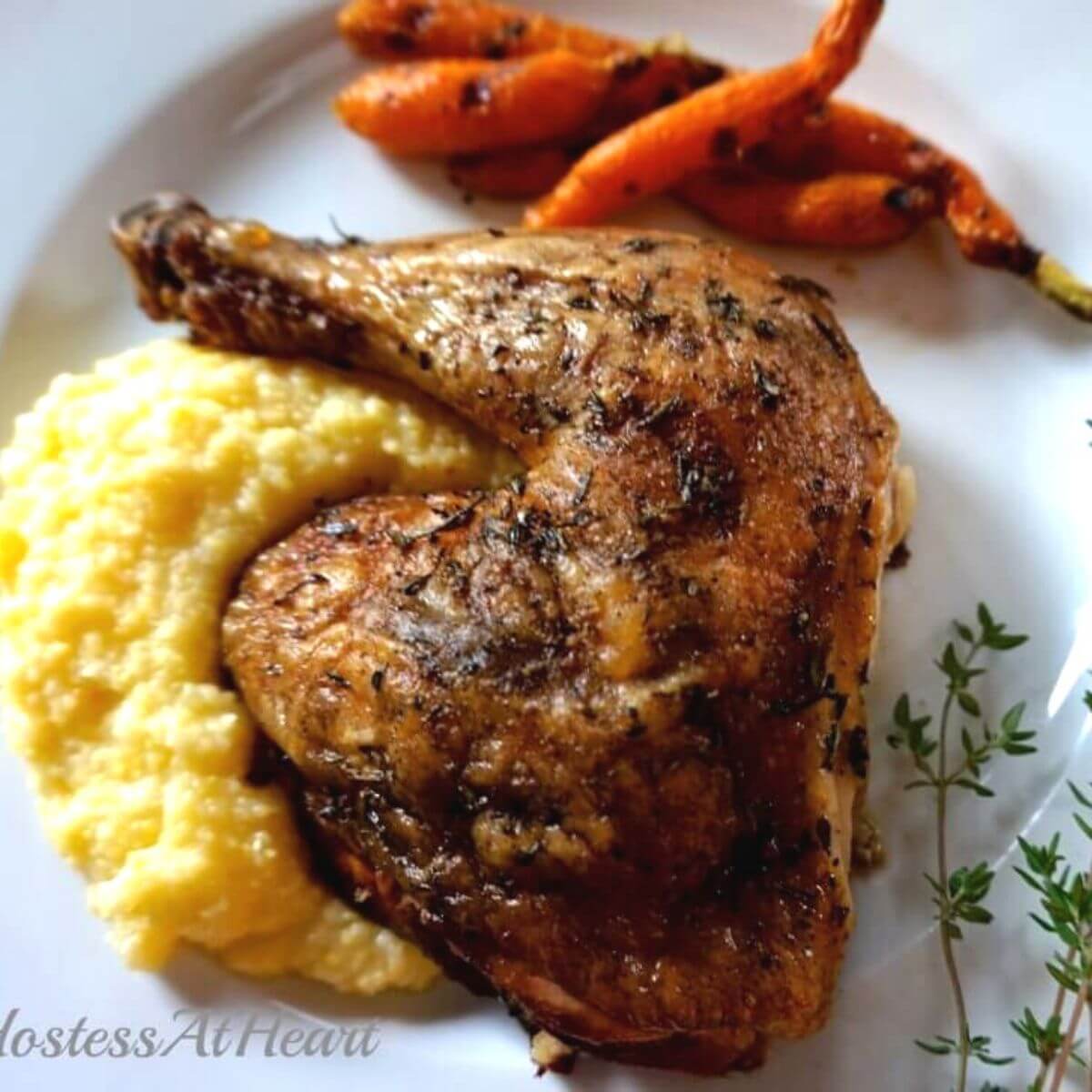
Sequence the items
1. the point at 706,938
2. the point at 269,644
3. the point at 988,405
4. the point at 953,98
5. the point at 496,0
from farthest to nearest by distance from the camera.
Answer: the point at 496,0 < the point at 953,98 < the point at 988,405 < the point at 269,644 < the point at 706,938

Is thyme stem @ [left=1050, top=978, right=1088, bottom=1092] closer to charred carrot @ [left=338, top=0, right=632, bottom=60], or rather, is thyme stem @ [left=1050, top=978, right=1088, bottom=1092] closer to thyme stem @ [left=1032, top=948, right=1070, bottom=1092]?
thyme stem @ [left=1032, top=948, right=1070, bottom=1092]

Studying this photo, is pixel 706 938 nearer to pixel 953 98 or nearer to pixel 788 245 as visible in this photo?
pixel 788 245

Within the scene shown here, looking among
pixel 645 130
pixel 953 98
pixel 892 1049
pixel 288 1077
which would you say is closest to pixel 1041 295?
pixel 953 98

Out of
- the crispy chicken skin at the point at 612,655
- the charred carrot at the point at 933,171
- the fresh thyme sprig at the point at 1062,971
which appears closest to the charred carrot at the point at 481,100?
the charred carrot at the point at 933,171

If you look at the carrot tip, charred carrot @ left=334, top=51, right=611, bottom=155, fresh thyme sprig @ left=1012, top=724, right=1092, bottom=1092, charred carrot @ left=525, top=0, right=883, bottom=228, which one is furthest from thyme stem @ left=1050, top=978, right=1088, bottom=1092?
charred carrot @ left=334, top=51, right=611, bottom=155

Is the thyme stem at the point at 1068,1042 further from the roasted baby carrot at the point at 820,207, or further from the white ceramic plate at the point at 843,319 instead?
the roasted baby carrot at the point at 820,207

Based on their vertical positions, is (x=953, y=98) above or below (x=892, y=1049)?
above
